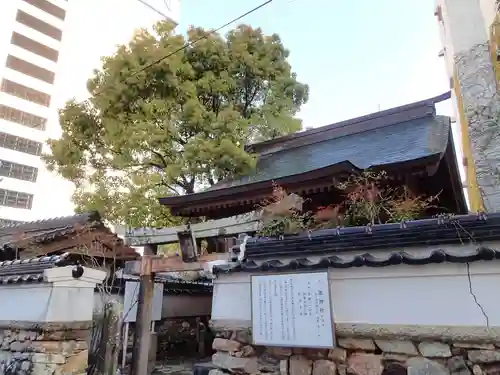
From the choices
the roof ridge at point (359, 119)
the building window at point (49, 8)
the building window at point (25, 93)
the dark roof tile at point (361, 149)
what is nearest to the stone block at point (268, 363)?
the dark roof tile at point (361, 149)

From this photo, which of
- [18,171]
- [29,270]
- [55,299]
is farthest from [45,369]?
[18,171]

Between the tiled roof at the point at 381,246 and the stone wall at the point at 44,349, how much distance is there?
8.82ft

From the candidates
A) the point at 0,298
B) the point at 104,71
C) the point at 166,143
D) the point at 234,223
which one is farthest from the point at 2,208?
the point at 234,223

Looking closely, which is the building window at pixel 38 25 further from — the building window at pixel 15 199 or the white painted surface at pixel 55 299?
the white painted surface at pixel 55 299

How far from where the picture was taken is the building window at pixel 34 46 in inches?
1132

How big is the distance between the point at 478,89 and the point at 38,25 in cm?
3344

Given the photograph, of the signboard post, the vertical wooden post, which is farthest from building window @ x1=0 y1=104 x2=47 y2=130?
the signboard post

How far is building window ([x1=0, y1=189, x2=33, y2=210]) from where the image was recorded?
26.0m

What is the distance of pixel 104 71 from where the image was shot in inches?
476

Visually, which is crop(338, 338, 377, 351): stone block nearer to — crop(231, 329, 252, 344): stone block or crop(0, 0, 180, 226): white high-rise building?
crop(231, 329, 252, 344): stone block

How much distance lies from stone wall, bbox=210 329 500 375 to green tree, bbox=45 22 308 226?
660 cm

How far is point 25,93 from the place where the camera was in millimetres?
28828

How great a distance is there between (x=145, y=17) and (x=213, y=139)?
34303mm

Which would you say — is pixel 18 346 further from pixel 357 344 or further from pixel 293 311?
pixel 357 344
